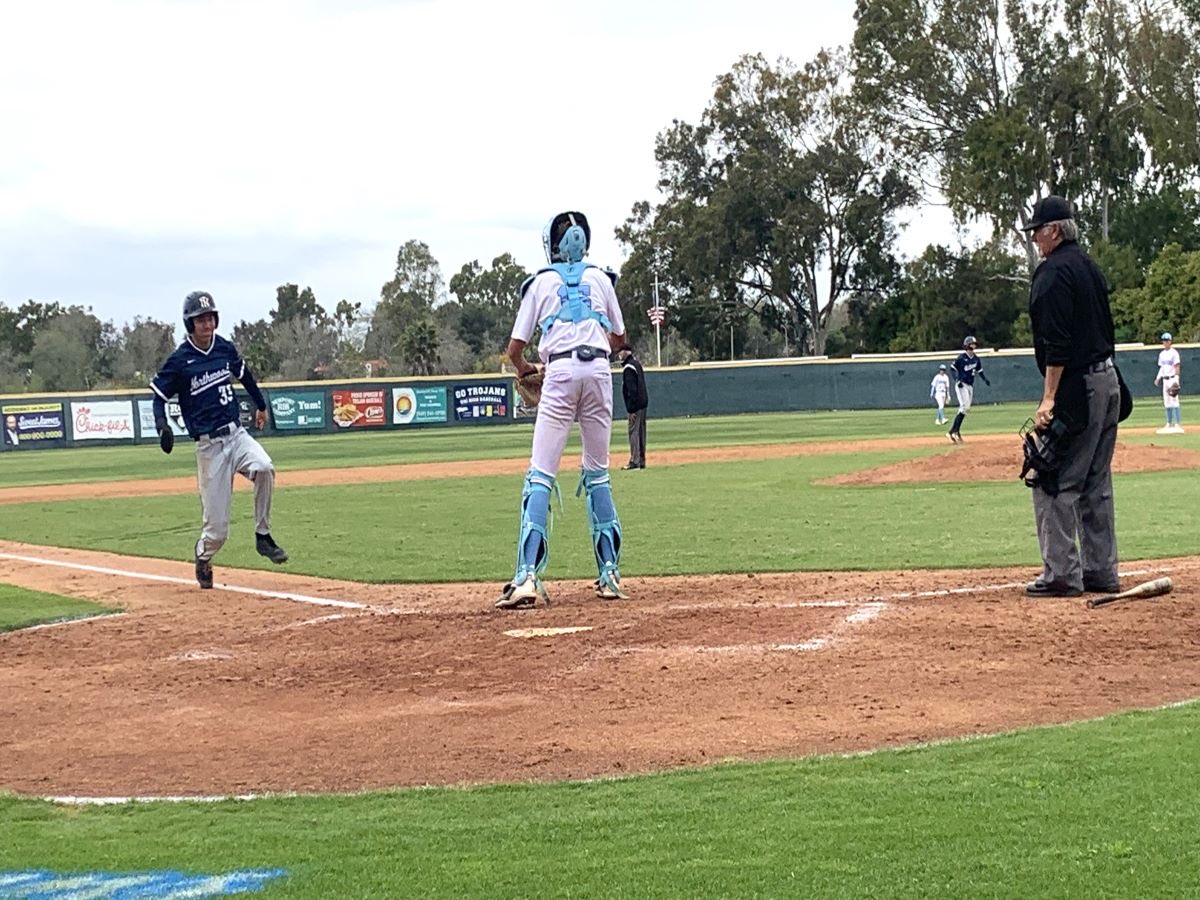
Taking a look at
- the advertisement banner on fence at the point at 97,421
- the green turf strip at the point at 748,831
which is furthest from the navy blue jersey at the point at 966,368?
the advertisement banner on fence at the point at 97,421

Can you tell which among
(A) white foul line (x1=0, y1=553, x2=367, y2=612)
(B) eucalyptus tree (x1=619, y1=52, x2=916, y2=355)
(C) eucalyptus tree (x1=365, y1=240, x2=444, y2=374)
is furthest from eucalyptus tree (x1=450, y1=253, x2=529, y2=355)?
(A) white foul line (x1=0, y1=553, x2=367, y2=612)

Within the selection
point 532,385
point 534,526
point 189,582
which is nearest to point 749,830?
point 534,526

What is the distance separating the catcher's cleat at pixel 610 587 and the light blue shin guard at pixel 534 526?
522 mm

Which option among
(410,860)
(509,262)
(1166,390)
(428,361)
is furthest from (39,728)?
(509,262)

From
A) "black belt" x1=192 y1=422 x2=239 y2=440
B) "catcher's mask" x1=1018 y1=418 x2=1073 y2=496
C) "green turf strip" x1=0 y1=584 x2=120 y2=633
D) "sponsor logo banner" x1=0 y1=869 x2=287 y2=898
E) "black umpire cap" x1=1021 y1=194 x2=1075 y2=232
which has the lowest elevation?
"green turf strip" x1=0 y1=584 x2=120 y2=633

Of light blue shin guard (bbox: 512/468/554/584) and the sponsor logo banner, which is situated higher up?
light blue shin guard (bbox: 512/468/554/584)

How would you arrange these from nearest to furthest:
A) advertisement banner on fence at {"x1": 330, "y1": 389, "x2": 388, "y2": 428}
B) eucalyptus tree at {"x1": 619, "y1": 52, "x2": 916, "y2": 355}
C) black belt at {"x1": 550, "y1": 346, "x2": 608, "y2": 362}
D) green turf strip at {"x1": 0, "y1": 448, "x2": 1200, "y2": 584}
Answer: black belt at {"x1": 550, "y1": 346, "x2": 608, "y2": 362} → green turf strip at {"x1": 0, "y1": 448, "x2": 1200, "y2": 584} → advertisement banner on fence at {"x1": 330, "y1": 389, "x2": 388, "y2": 428} → eucalyptus tree at {"x1": 619, "y1": 52, "x2": 916, "y2": 355}

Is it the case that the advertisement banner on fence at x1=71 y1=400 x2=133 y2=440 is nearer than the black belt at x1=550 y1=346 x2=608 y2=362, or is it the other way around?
the black belt at x1=550 y1=346 x2=608 y2=362

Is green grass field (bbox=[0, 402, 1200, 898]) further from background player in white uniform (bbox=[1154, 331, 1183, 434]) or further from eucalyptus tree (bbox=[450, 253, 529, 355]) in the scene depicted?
eucalyptus tree (bbox=[450, 253, 529, 355])

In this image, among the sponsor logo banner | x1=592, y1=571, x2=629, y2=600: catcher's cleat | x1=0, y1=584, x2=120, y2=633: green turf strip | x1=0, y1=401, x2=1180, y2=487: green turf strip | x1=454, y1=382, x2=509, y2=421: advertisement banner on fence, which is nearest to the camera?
the sponsor logo banner

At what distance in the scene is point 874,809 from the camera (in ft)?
14.1

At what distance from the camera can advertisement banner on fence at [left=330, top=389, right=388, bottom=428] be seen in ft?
169

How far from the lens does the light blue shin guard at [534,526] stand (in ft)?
28.7

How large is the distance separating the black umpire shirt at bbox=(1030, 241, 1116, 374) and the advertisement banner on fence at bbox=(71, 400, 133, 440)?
44519 millimetres
